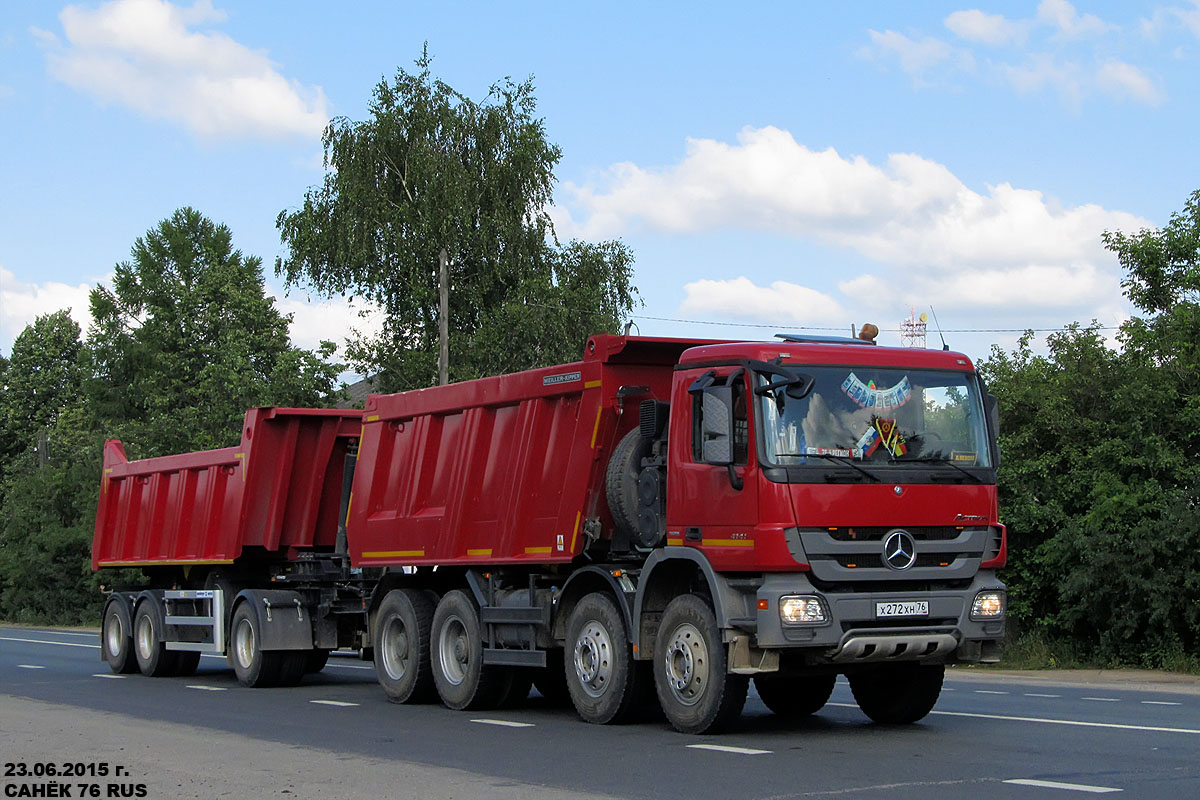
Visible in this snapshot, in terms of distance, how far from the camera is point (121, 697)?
17.3 meters

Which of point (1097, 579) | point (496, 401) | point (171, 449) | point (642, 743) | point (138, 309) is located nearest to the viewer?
point (642, 743)

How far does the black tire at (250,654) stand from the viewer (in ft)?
60.5

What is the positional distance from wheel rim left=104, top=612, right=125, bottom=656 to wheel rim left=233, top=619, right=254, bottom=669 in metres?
3.58

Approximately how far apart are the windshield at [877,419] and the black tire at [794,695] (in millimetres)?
2797

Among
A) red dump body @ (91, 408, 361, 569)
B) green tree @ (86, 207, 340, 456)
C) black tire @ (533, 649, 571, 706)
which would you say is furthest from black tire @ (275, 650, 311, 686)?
green tree @ (86, 207, 340, 456)

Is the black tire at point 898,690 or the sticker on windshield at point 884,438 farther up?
the sticker on windshield at point 884,438

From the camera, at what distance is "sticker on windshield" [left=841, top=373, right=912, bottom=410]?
1182cm

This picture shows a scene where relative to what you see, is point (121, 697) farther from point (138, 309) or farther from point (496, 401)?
point (138, 309)

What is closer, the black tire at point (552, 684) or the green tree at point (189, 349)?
the black tire at point (552, 684)

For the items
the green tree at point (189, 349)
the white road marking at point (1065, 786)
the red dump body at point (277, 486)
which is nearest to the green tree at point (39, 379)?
the green tree at point (189, 349)

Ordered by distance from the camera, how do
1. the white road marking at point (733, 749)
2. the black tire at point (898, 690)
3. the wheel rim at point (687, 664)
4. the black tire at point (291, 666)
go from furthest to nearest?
the black tire at point (291, 666), the black tire at point (898, 690), the wheel rim at point (687, 664), the white road marking at point (733, 749)

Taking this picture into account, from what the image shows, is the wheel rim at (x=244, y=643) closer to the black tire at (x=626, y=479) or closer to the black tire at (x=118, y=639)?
the black tire at (x=118, y=639)

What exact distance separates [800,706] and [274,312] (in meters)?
53.0

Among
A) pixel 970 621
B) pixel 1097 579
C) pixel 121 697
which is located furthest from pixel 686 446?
pixel 1097 579
